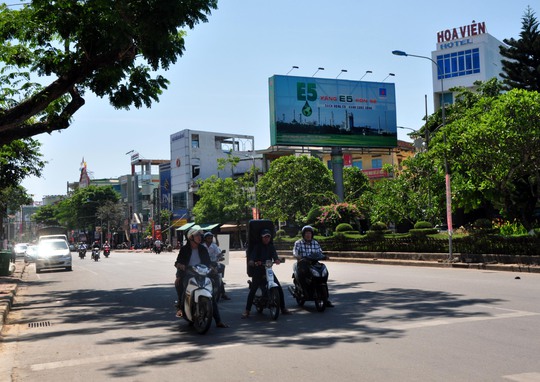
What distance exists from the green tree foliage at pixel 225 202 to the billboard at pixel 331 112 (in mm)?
21257

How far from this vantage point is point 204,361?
7.12 m

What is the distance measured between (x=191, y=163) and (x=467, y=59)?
122 ft

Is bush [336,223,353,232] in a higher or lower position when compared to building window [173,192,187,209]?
lower

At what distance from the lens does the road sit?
637cm

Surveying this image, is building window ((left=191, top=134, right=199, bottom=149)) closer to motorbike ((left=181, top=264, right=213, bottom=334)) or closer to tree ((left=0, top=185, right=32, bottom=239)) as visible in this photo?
tree ((left=0, top=185, right=32, bottom=239))

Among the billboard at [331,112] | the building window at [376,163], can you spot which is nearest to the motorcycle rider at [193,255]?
the billboard at [331,112]

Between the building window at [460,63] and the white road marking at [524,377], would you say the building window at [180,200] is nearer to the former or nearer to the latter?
the building window at [460,63]

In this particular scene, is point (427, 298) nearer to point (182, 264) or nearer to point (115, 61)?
point (182, 264)

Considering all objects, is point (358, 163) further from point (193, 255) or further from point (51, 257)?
point (193, 255)

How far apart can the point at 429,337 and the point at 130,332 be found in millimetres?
4793

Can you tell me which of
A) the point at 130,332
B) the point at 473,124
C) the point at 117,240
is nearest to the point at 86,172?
the point at 117,240

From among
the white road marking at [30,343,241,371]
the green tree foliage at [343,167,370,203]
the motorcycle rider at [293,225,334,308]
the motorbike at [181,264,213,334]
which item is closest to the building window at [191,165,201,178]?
the green tree foliage at [343,167,370,203]

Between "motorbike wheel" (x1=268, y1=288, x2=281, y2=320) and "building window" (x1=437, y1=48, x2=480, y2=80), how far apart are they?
62932 millimetres

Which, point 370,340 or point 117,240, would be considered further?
point 117,240
